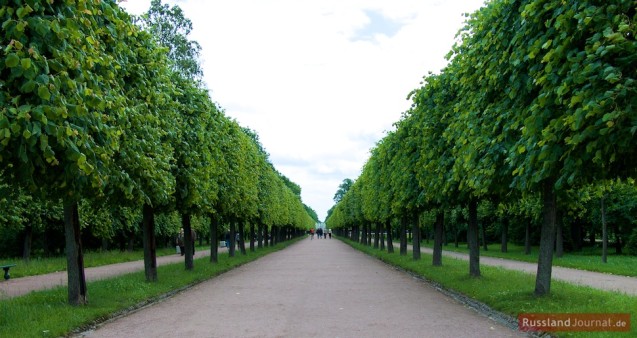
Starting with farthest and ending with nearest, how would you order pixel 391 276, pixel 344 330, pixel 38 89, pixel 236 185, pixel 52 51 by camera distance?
pixel 236 185, pixel 391 276, pixel 344 330, pixel 52 51, pixel 38 89

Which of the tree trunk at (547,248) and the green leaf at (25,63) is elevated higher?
the green leaf at (25,63)

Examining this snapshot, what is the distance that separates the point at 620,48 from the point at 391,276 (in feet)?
50.1

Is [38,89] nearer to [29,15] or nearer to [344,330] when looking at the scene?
[29,15]

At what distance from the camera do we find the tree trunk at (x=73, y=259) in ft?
38.5

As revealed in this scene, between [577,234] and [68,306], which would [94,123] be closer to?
[68,306]

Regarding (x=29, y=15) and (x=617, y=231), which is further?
(x=617, y=231)

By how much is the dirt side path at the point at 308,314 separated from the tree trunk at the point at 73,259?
4.53 feet

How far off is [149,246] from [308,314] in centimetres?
811

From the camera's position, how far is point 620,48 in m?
6.62

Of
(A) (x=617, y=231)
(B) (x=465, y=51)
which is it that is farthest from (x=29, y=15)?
(A) (x=617, y=231)

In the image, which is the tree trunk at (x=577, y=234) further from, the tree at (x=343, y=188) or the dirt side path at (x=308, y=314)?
the tree at (x=343, y=188)

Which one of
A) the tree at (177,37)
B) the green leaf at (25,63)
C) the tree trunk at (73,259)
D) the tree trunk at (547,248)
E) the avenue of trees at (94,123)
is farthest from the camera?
the tree at (177,37)

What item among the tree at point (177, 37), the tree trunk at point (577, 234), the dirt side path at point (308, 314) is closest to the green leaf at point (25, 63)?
the dirt side path at point (308, 314)

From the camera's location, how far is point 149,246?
56.7 ft
